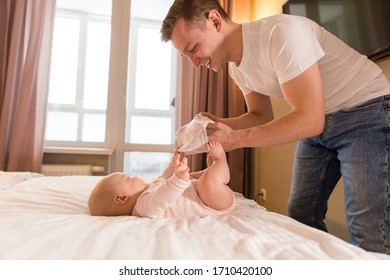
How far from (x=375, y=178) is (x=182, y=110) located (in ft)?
5.93

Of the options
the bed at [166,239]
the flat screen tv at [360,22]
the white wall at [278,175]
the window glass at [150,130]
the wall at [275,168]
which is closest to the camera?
the bed at [166,239]

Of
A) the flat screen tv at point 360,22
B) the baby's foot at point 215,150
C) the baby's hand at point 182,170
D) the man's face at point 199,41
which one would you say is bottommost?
the baby's hand at point 182,170

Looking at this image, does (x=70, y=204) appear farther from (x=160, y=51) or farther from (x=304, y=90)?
(x=160, y=51)

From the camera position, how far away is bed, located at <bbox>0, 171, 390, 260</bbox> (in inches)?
20.2

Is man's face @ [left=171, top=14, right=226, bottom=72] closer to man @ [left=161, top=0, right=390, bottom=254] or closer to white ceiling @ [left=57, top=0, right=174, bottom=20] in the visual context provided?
man @ [left=161, top=0, right=390, bottom=254]

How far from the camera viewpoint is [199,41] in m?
1.01

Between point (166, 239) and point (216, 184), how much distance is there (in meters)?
0.35

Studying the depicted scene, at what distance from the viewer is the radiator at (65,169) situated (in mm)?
2280

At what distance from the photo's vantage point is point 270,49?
2.92 feet

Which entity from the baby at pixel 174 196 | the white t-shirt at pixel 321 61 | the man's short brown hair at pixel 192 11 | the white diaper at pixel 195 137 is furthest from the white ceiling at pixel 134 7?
the baby at pixel 174 196

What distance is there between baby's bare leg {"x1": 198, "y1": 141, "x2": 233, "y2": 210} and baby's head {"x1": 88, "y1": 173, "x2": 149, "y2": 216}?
0.79ft

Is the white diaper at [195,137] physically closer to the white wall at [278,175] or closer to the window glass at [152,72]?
the white wall at [278,175]

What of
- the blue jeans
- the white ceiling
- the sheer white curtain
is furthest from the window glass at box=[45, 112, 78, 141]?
the blue jeans

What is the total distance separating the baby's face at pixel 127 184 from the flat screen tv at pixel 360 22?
1204 mm
